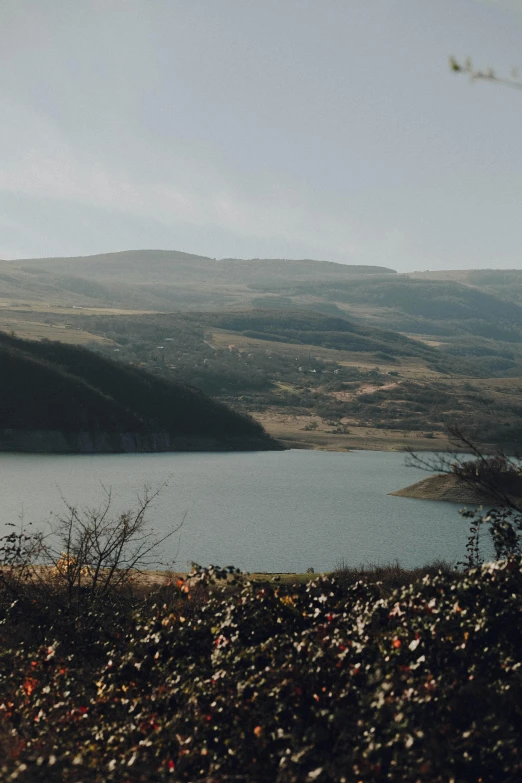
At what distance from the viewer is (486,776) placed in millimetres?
9062

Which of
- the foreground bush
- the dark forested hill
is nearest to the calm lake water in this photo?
the dark forested hill

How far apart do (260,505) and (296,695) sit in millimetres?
67024

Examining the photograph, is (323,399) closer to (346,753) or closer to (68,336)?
(68,336)

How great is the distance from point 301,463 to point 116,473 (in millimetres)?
30074

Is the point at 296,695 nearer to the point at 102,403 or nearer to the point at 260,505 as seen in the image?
the point at 260,505

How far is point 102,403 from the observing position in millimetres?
129625

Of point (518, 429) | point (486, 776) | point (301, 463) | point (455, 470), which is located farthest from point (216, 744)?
point (518, 429)

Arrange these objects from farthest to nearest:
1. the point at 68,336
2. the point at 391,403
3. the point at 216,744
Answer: the point at 68,336 → the point at 391,403 → the point at 216,744

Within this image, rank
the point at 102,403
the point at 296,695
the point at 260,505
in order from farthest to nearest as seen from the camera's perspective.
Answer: the point at 102,403
the point at 260,505
the point at 296,695

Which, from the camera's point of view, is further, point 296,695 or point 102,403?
point 102,403

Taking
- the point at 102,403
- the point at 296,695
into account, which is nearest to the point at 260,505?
the point at 102,403

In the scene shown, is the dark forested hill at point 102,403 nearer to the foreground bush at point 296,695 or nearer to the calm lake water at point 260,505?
the calm lake water at point 260,505

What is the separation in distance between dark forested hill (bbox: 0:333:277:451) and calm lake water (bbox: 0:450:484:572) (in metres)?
8.58

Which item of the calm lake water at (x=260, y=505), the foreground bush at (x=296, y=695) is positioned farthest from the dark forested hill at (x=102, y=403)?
the foreground bush at (x=296, y=695)
